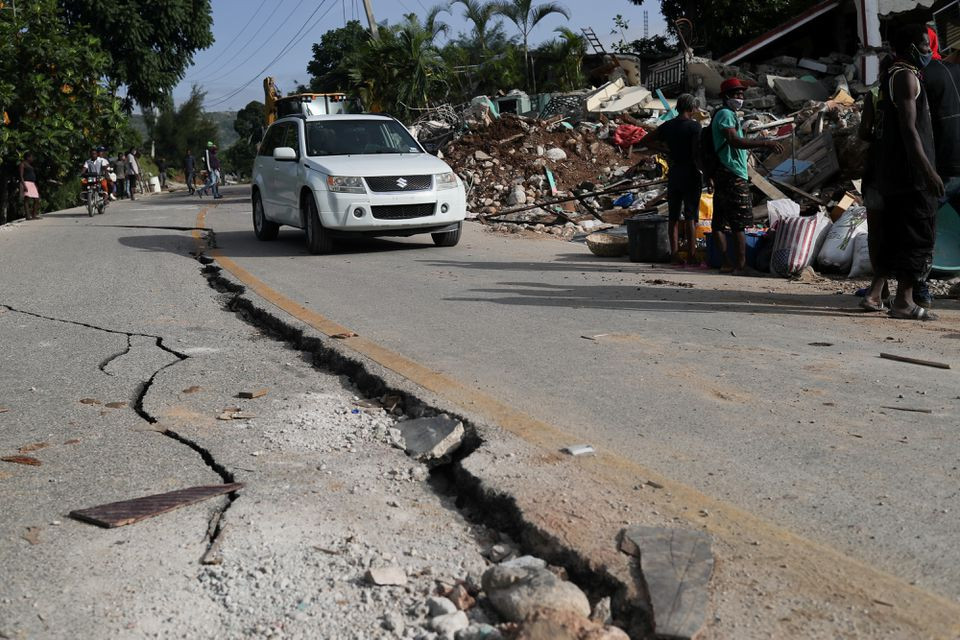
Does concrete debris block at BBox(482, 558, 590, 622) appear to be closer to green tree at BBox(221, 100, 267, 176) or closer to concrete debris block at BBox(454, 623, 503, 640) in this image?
concrete debris block at BBox(454, 623, 503, 640)

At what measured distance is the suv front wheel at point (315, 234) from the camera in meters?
11.8

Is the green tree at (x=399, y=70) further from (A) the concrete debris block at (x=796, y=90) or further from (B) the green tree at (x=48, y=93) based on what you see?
(A) the concrete debris block at (x=796, y=90)

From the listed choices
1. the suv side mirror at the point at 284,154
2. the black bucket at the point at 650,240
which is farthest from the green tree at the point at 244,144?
the black bucket at the point at 650,240

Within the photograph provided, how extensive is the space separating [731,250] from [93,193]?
59.6ft

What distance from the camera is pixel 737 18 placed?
1382 inches

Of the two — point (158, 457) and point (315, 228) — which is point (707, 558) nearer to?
point (158, 457)

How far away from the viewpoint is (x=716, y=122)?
9109mm

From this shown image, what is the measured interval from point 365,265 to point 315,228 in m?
1.45

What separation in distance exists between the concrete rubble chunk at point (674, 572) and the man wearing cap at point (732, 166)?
6609 mm

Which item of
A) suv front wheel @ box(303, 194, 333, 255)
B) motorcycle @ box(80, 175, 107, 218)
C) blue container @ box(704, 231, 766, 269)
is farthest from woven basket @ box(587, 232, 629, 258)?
motorcycle @ box(80, 175, 107, 218)

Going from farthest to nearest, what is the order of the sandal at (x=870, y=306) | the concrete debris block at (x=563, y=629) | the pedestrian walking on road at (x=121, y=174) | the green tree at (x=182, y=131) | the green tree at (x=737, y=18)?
1. the green tree at (x=182, y=131)
2. the pedestrian walking on road at (x=121, y=174)
3. the green tree at (x=737, y=18)
4. the sandal at (x=870, y=306)
5. the concrete debris block at (x=563, y=629)

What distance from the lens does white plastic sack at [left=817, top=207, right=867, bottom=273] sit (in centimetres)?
909

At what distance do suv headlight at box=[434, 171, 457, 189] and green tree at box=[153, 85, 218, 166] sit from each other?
241 ft

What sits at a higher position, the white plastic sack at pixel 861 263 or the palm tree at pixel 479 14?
the palm tree at pixel 479 14
